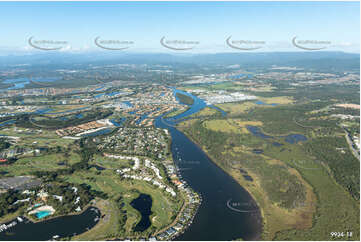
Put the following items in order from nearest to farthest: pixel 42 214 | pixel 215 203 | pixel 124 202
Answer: pixel 42 214 → pixel 124 202 → pixel 215 203

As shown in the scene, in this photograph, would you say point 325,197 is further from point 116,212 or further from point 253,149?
point 116,212

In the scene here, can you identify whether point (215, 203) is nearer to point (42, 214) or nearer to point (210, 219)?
point (210, 219)

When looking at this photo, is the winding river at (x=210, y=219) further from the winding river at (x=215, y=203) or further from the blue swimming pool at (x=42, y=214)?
the blue swimming pool at (x=42, y=214)

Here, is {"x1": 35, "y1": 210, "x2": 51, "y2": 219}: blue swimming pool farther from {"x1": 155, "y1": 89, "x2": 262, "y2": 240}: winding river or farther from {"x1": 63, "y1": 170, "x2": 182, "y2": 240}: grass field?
{"x1": 155, "y1": 89, "x2": 262, "y2": 240}: winding river

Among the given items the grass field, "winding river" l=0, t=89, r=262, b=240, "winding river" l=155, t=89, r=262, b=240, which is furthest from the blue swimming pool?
"winding river" l=155, t=89, r=262, b=240

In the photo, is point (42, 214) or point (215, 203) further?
point (215, 203)

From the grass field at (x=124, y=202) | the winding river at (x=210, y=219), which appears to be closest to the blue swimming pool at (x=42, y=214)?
the winding river at (x=210, y=219)

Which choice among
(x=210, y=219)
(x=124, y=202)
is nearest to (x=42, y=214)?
(x=124, y=202)

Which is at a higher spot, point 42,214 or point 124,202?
point 124,202

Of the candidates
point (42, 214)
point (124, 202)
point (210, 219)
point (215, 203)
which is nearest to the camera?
point (210, 219)
